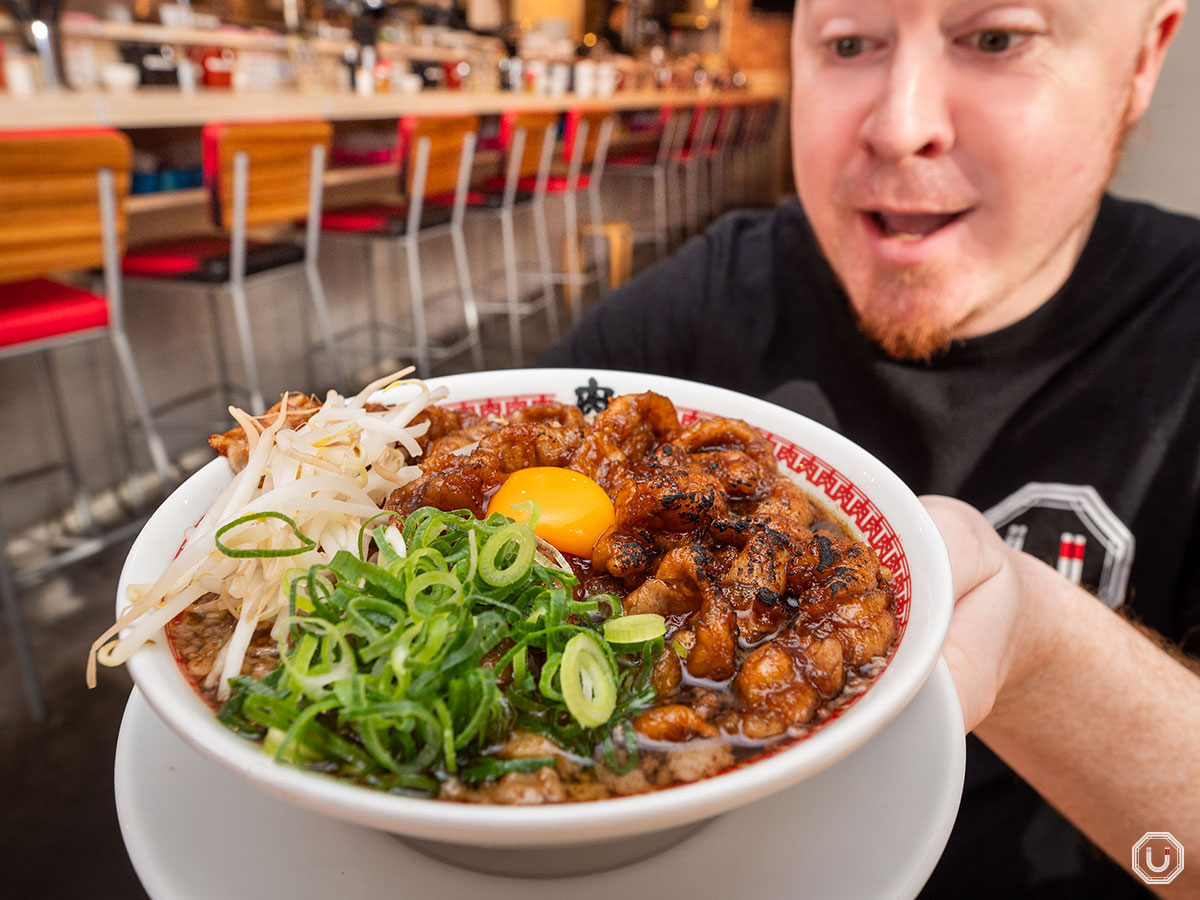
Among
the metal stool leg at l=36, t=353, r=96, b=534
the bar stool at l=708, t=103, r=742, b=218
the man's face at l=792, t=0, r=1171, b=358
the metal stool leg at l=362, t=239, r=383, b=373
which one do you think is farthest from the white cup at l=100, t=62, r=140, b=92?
the bar stool at l=708, t=103, r=742, b=218

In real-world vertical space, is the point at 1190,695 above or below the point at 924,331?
below

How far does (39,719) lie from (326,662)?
262 cm

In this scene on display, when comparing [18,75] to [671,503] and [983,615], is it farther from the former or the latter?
[983,615]

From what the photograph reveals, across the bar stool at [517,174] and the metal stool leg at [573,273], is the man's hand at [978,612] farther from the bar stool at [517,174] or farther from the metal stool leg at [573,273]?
the metal stool leg at [573,273]

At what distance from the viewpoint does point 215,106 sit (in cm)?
361

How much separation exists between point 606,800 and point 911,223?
63.0 inches

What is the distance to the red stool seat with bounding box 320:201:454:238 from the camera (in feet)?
14.8

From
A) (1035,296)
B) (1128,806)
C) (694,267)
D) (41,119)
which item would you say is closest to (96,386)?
(41,119)

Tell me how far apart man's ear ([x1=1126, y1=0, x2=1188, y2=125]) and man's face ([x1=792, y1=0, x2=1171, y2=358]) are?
0.02m

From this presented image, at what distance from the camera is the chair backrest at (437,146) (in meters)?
4.41

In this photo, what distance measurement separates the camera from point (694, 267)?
2.37 meters

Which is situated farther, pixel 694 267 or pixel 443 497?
pixel 694 267

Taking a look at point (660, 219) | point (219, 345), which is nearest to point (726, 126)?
point (660, 219)

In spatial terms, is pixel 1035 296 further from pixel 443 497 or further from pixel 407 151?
pixel 407 151
